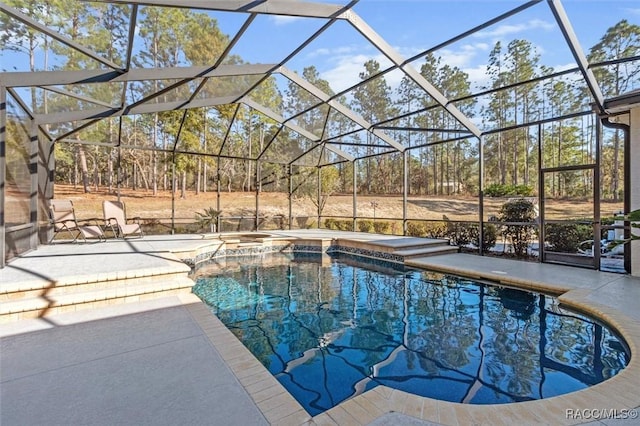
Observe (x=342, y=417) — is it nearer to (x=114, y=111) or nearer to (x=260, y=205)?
(x=114, y=111)

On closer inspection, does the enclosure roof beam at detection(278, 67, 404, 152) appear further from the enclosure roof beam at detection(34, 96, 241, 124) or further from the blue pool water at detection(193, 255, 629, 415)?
the blue pool water at detection(193, 255, 629, 415)

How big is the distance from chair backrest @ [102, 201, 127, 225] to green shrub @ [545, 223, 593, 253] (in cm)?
1075

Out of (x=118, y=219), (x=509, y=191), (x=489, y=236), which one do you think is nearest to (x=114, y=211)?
(x=118, y=219)

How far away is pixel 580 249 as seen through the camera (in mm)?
6703

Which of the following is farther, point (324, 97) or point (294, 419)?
point (324, 97)

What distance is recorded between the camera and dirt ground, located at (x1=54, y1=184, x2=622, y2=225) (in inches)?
702

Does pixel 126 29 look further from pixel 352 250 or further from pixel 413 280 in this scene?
pixel 352 250

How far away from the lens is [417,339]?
141 inches

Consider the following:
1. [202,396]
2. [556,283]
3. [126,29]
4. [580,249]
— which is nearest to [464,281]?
[556,283]

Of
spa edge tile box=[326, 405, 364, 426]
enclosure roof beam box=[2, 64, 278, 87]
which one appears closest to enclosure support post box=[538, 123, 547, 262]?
enclosure roof beam box=[2, 64, 278, 87]

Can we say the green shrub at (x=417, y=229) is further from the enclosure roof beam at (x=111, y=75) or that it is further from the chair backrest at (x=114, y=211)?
the chair backrest at (x=114, y=211)

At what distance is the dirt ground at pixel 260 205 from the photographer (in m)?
17.8

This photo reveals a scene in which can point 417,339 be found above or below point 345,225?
below

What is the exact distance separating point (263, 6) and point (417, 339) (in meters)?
4.98
